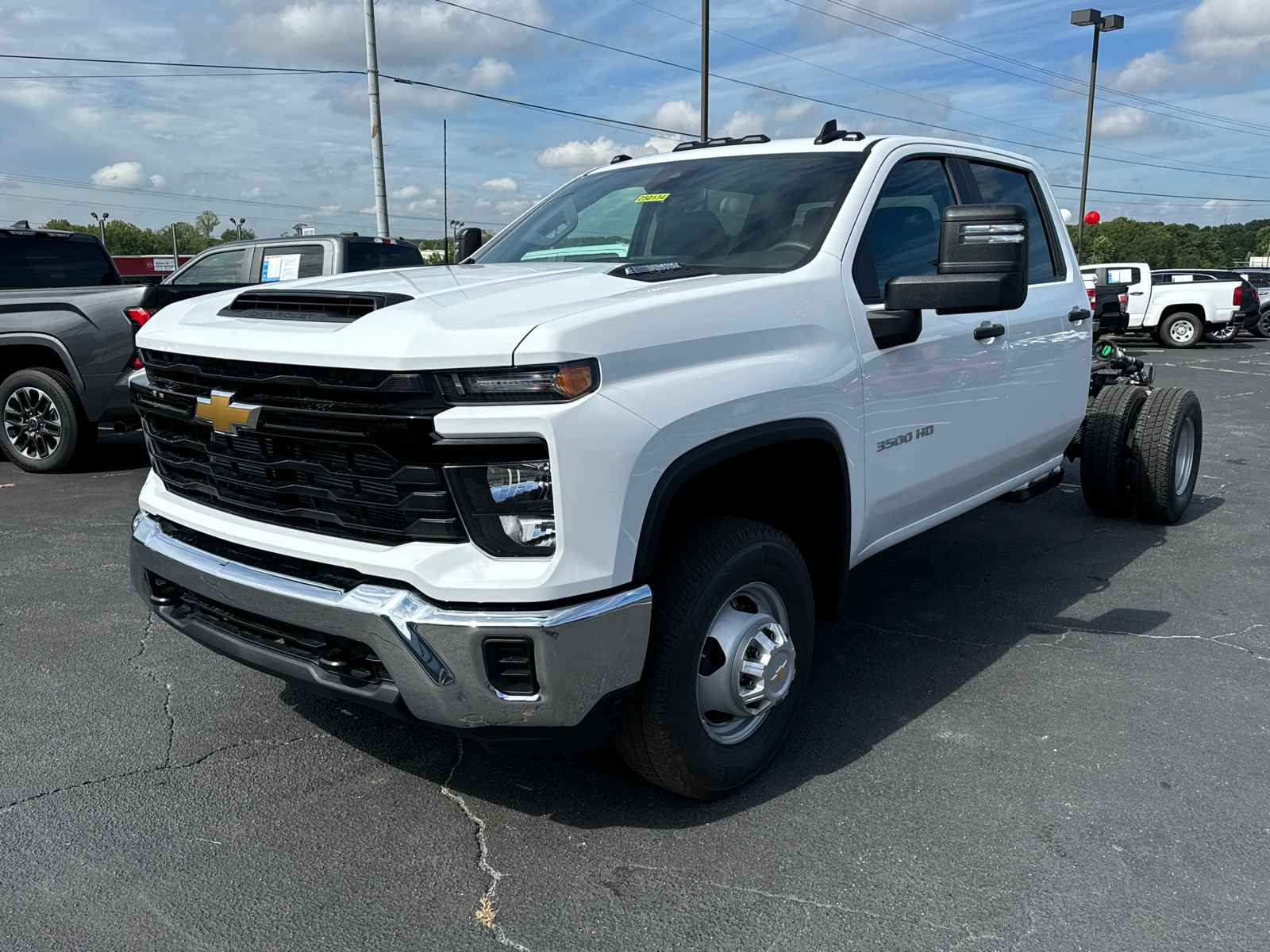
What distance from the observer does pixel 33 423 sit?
7859 mm

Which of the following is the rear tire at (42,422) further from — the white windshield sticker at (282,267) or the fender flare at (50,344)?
the white windshield sticker at (282,267)

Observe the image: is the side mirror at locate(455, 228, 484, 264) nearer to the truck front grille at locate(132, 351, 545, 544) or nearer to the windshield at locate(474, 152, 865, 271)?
the windshield at locate(474, 152, 865, 271)

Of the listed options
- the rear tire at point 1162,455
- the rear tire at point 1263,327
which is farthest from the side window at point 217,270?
the rear tire at point 1263,327

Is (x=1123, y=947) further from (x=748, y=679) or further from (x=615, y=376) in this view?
(x=615, y=376)

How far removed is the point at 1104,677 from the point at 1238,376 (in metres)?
13.7

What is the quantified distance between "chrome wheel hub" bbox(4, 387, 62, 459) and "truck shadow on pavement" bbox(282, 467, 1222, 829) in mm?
5329

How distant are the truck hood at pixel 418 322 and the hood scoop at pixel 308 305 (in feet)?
0.13

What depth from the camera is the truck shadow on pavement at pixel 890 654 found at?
9.91 feet

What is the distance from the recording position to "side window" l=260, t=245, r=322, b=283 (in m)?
8.97

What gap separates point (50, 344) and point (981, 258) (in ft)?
22.9

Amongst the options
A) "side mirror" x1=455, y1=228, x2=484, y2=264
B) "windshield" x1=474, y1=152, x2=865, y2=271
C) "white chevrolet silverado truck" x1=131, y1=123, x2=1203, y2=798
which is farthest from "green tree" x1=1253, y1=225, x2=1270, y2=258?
"white chevrolet silverado truck" x1=131, y1=123, x2=1203, y2=798

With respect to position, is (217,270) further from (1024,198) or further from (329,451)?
(329,451)

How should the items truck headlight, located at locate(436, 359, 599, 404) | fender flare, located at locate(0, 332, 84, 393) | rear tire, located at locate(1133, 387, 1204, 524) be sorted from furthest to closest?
1. fender flare, located at locate(0, 332, 84, 393)
2. rear tire, located at locate(1133, 387, 1204, 524)
3. truck headlight, located at locate(436, 359, 599, 404)

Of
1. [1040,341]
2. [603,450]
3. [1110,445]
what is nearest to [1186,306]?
[1110,445]
